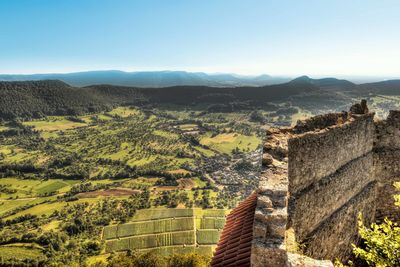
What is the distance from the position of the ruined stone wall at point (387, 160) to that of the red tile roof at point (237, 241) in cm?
1119

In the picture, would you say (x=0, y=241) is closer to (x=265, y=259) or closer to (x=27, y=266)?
(x=27, y=266)

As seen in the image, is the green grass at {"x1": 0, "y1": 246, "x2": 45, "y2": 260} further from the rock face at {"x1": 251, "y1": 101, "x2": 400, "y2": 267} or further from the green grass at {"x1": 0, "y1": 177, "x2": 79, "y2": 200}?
the rock face at {"x1": 251, "y1": 101, "x2": 400, "y2": 267}

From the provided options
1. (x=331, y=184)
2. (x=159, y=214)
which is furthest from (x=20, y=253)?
(x=331, y=184)

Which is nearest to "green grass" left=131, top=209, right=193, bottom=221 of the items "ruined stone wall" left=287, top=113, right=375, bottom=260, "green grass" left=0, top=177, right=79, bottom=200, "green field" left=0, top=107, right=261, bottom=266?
"green field" left=0, top=107, right=261, bottom=266

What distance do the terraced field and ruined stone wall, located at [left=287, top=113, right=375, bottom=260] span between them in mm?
79774

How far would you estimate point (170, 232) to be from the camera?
351 feet

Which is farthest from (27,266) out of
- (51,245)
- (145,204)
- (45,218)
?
(145,204)

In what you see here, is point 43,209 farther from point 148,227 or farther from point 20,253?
point 148,227

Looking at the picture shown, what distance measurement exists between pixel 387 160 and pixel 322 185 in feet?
24.7

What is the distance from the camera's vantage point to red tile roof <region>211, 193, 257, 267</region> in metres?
8.06

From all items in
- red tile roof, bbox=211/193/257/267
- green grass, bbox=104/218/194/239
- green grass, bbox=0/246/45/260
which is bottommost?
green grass, bbox=0/246/45/260

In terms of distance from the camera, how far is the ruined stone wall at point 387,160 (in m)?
17.9

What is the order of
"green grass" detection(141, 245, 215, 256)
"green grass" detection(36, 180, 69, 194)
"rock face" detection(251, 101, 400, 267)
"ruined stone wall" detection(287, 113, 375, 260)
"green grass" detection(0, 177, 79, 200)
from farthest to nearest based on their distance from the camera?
"green grass" detection(36, 180, 69, 194) → "green grass" detection(0, 177, 79, 200) → "green grass" detection(141, 245, 215, 256) → "ruined stone wall" detection(287, 113, 375, 260) → "rock face" detection(251, 101, 400, 267)

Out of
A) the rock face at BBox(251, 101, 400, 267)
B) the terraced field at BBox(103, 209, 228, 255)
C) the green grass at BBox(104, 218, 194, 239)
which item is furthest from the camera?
the green grass at BBox(104, 218, 194, 239)
